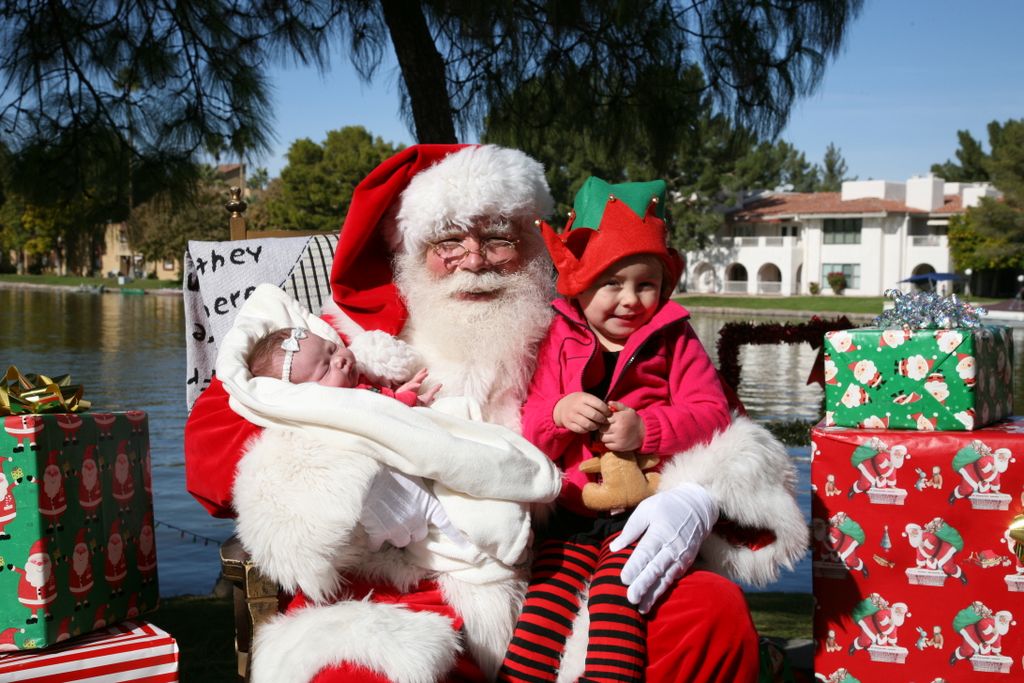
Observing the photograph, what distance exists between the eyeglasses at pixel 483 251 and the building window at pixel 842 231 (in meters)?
40.2

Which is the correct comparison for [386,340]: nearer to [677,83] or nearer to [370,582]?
[370,582]

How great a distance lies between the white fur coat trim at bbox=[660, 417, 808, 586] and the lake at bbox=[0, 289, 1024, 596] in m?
2.68

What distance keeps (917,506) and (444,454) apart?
3.98 feet

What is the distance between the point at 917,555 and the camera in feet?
8.05

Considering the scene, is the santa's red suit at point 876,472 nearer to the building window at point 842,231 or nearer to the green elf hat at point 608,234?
the green elf hat at point 608,234

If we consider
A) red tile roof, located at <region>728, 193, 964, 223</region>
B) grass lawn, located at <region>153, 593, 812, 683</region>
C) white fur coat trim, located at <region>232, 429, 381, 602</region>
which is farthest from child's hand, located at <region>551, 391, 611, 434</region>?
red tile roof, located at <region>728, 193, 964, 223</region>

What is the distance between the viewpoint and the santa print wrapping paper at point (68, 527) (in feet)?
7.16

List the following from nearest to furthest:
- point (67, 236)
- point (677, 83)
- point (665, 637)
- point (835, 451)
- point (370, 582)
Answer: point (665, 637) → point (370, 582) → point (835, 451) → point (677, 83) → point (67, 236)

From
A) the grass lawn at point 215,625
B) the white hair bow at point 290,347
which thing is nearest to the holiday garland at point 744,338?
the grass lawn at point 215,625

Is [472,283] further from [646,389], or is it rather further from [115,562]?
[115,562]

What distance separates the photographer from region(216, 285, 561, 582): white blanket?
2.18 m

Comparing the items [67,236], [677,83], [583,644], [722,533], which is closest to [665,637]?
[583,644]

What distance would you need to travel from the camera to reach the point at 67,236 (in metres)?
5.37

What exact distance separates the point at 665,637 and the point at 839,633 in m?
0.67
